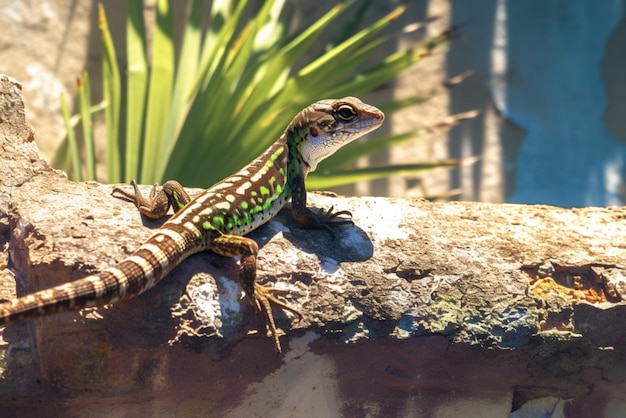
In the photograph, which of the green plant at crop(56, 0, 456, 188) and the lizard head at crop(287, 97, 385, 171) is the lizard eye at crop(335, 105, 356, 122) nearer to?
the lizard head at crop(287, 97, 385, 171)

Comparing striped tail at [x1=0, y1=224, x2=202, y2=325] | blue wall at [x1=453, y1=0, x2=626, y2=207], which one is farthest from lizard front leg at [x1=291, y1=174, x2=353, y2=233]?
blue wall at [x1=453, y1=0, x2=626, y2=207]

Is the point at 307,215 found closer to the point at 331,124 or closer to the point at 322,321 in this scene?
the point at 331,124

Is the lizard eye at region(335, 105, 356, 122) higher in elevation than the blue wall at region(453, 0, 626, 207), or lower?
lower

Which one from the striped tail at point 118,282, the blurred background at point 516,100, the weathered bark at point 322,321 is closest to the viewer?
the striped tail at point 118,282

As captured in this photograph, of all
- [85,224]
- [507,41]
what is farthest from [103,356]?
[507,41]

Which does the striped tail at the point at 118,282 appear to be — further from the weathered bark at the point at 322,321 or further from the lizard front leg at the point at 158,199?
the lizard front leg at the point at 158,199

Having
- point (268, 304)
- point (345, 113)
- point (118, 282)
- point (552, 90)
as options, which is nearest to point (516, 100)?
point (552, 90)

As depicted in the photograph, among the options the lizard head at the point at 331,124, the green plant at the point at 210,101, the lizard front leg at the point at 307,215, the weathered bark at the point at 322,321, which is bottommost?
the weathered bark at the point at 322,321

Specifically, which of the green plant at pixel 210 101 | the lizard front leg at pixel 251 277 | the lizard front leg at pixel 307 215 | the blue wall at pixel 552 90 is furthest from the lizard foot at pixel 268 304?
the blue wall at pixel 552 90
